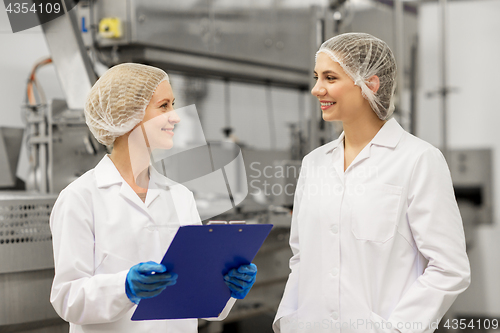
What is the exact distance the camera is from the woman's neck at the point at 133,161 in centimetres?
120

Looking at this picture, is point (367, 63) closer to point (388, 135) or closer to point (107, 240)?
point (388, 135)

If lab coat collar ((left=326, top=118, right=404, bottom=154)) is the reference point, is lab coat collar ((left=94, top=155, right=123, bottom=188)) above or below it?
below

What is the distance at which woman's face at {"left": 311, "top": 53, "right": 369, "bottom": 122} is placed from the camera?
1259mm

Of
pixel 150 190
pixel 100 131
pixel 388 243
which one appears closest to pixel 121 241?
pixel 150 190

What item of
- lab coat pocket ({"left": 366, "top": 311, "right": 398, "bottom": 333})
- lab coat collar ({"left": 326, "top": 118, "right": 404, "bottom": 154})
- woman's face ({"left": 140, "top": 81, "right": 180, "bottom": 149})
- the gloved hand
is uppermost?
woman's face ({"left": 140, "top": 81, "right": 180, "bottom": 149})

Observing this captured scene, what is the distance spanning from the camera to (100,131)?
121 centimetres

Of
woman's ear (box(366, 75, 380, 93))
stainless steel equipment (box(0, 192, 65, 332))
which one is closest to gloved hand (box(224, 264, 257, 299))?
woman's ear (box(366, 75, 380, 93))

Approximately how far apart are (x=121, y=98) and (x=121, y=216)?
11.2 inches

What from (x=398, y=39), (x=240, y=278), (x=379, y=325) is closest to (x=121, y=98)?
(x=240, y=278)

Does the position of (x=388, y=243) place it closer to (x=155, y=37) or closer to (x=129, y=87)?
(x=129, y=87)

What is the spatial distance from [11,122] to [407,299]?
2.14m

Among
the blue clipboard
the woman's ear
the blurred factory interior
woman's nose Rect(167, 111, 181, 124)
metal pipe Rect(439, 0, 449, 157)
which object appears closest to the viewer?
the blue clipboard

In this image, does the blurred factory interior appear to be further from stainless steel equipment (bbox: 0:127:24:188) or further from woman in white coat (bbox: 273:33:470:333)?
woman in white coat (bbox: 273:33:470:333)

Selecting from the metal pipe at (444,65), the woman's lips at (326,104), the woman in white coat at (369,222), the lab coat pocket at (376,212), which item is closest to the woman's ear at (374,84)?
the woman in white coat at (369,222)
